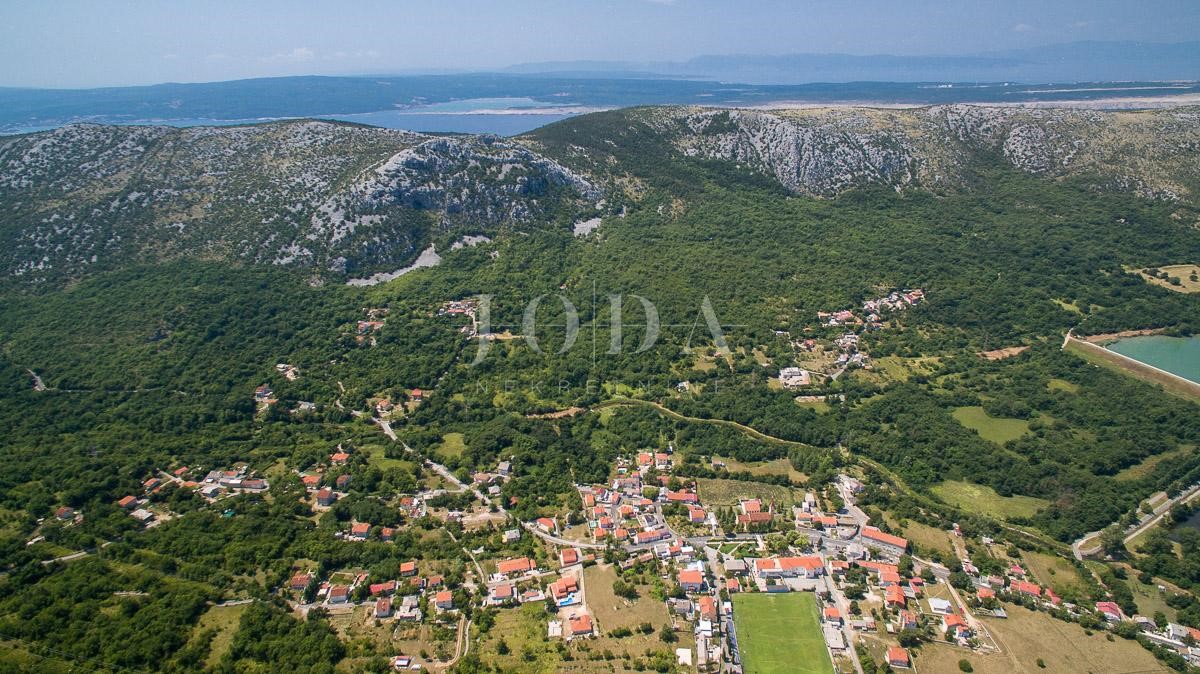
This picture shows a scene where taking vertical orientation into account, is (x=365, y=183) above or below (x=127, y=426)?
above

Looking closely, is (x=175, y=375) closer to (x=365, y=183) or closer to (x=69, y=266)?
(x=69, y=266)

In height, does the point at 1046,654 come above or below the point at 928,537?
below

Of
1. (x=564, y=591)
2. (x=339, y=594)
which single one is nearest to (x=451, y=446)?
(x=339, y=594)

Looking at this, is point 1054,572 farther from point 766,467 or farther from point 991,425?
point 766,467

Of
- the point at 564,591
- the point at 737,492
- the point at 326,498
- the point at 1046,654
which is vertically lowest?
the point at 1046,654

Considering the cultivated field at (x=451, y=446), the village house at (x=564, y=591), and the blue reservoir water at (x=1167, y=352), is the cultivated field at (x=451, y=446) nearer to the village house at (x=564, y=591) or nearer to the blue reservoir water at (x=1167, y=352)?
the village house at (x=564, y=591)

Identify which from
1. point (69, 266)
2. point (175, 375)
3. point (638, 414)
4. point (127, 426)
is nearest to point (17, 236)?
point (69, 266)
